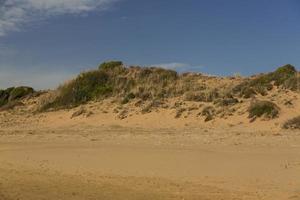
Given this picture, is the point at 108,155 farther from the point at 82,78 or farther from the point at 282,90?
the point at 82,78

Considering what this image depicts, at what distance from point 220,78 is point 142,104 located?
684 cm

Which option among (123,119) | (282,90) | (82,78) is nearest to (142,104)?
(123,119)

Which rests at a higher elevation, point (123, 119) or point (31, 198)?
point (123, 119)

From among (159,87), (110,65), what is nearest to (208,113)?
(159,87)

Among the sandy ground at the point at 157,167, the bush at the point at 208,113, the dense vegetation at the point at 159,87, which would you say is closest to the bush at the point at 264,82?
the dense vegetation at the point at 159,87

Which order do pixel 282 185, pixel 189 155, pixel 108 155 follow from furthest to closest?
pixel 108 155, pixel 189 155, pixel 282 185

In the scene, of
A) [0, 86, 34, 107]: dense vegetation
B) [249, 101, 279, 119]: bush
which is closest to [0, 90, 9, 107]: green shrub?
[0, 86, 34, 107]: dense vegetation

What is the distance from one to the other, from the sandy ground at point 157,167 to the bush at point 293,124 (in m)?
1.29

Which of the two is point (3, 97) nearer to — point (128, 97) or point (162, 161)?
point (128, 97)

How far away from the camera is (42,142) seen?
19.0 meters

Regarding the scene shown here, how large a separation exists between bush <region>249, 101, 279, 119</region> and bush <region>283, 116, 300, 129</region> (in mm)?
1633

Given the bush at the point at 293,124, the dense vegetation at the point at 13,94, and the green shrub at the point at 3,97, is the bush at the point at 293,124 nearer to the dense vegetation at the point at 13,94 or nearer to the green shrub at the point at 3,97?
the dense vegetation at the point at 13,94

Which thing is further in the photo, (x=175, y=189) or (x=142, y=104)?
(x=142, y=104)

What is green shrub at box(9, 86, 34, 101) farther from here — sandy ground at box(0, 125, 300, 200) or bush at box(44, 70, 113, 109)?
sandy ground at box(0, 125, 300, 200)
